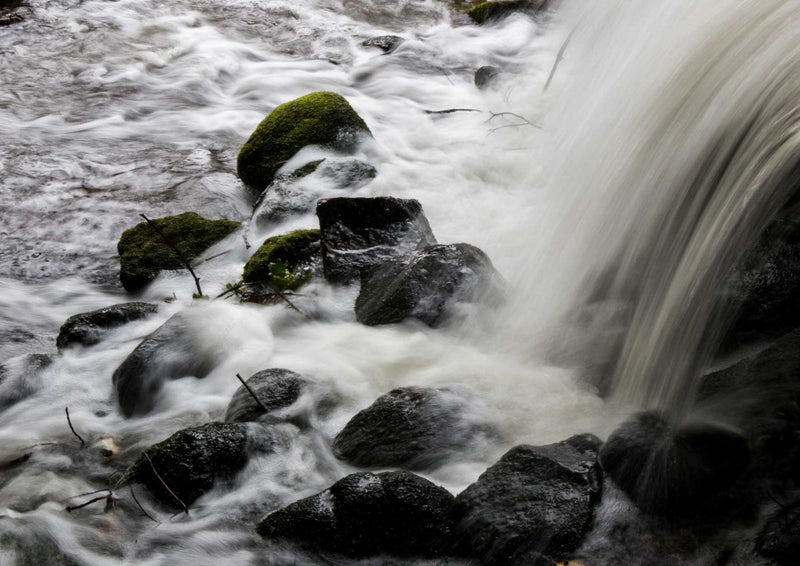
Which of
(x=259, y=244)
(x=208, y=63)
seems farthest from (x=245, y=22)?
(x=259, y=244)

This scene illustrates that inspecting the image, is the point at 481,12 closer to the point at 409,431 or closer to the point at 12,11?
the point at 12,11

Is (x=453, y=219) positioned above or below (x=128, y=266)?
above

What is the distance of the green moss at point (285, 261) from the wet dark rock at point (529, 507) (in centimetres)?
236

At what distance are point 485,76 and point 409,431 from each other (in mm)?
5744

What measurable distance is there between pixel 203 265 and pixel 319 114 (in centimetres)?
193

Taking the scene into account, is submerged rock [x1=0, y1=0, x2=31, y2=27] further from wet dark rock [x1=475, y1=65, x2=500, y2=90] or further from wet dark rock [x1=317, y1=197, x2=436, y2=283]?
wet dark rock [x1=317, y1=197, x2=436, y2=283]

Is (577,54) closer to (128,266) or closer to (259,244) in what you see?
(259,244)

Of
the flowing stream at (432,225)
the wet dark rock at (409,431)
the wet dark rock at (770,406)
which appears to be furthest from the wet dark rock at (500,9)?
the wet dark rock at (770,406)

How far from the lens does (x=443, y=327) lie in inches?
189

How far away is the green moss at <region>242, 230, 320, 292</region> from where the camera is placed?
17.4ft

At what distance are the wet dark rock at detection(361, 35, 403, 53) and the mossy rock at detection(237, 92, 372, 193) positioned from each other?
2.89 m

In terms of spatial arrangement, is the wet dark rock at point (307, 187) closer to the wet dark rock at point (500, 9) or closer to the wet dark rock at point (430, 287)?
the wet dark rock at point (430, 287)

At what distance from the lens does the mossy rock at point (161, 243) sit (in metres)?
A: 5.64

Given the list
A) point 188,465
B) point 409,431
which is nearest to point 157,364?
point 188,465
